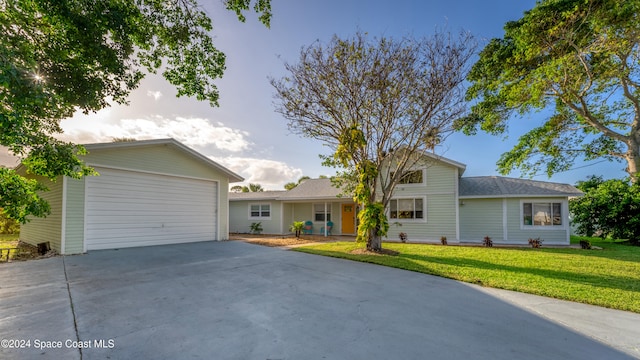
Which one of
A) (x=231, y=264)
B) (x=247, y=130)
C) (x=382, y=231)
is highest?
(x=247, y=130)

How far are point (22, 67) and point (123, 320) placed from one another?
4414 millimetres

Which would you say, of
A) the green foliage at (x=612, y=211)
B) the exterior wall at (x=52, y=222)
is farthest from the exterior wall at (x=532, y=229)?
the exterior wall at (x=52, y=222)

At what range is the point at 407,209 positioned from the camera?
14.8 m

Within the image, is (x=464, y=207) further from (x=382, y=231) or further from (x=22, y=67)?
(x=22, y=67)

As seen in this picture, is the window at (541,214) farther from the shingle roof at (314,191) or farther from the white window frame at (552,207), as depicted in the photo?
the shingle roof at (314,191)

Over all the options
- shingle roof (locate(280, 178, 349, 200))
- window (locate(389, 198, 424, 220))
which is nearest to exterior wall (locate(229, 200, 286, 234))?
shingle roof (locate(280, 178, 349, 200))

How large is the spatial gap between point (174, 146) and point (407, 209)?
12088 millimetres

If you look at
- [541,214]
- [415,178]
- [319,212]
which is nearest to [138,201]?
[319,212]

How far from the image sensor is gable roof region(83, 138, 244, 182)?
856 centimetres

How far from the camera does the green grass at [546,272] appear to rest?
4953mm

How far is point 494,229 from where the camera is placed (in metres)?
14.0

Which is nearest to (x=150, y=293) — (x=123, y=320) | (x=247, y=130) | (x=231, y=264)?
(x=123, y=320)

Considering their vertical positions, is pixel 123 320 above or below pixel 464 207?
below

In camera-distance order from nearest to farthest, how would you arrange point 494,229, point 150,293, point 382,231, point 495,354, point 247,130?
point 495,354 < point 150,293 < point 382,231 < point 247,130 < point 494,229
